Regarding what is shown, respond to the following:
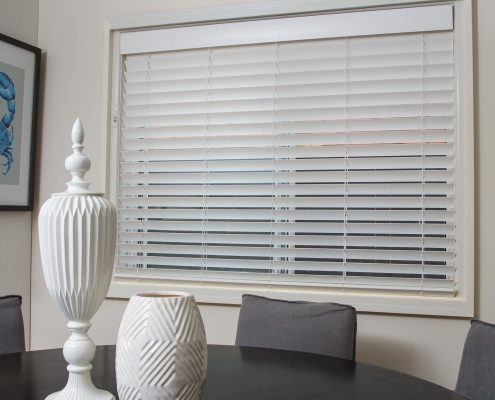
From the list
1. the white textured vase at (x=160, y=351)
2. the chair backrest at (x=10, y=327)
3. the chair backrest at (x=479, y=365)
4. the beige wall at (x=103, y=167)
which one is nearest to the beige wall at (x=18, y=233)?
the beige wall at (x=103, y=167)

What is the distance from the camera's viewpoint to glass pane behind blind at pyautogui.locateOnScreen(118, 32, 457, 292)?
216cm

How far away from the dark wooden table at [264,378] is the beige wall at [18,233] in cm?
108

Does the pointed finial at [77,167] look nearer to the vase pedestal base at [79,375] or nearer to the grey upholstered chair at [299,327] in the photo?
the vase pedestal base at [79,375]

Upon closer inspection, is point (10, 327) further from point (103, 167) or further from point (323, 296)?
point (323, 296)

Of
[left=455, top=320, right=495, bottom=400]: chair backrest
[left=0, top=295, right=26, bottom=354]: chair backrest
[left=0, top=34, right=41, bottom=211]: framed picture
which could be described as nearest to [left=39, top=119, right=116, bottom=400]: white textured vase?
[left=0, top=295, right=26, bottom=354]: chair backrest

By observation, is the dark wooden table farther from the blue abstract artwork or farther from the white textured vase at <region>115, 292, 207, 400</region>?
the blue abstract artwork

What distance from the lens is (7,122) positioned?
2.47 m

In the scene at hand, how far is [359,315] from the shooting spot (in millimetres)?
2197

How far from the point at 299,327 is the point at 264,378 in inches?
18.6

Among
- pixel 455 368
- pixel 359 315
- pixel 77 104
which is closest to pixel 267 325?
pixel 359 315

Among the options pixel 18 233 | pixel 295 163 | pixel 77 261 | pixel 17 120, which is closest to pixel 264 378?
pixel 77 261

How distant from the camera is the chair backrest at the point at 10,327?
174 centimetres

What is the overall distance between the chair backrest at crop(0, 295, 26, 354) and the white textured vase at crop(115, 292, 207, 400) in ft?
3.14

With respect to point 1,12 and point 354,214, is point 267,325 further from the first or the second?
point 1,12
